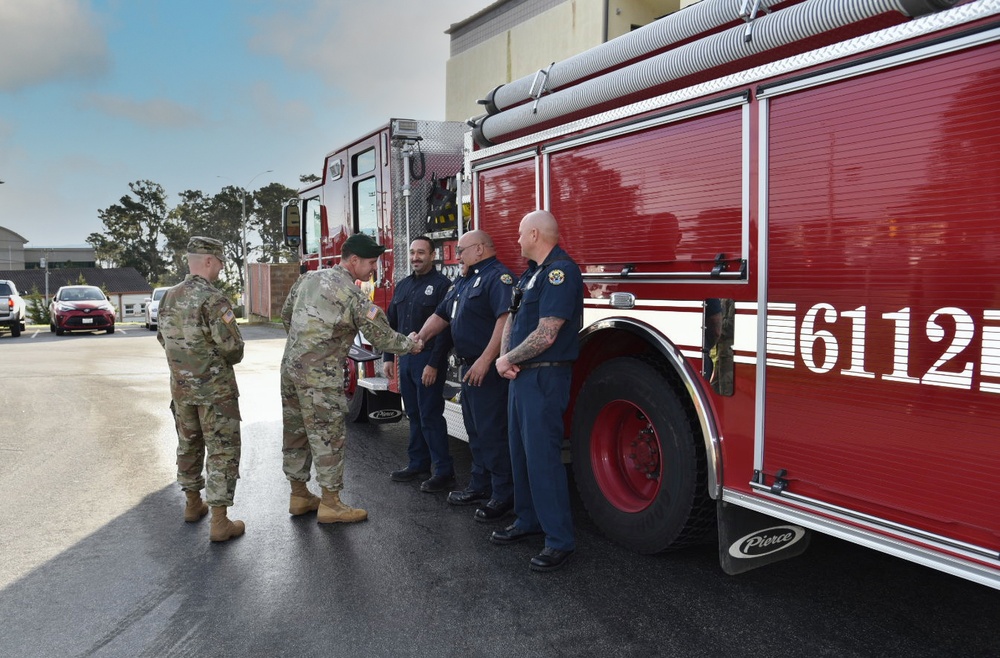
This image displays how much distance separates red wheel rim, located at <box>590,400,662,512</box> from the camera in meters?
4.19

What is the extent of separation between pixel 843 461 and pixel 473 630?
1670 millimetres

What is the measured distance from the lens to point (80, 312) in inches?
952

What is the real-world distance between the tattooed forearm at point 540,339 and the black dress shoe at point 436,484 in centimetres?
188

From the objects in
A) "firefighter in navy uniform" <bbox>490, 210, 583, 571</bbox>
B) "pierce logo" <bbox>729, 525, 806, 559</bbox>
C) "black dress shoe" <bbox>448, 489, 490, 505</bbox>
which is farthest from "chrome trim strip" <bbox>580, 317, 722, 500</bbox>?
"black dress shoe" <bbox>448, 489, 490, 505</bbox>

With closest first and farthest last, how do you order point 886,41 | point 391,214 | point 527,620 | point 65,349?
point 886,41
point 527,620
point 391,214
point 65,349

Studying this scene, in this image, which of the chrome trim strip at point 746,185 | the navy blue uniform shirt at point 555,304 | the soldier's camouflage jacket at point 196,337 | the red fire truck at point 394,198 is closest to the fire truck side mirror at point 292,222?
the red fire truck at point 394,198

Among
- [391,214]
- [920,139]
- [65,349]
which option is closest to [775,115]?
[920,139]

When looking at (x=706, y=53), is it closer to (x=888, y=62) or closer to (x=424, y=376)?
(x=888, y=62)

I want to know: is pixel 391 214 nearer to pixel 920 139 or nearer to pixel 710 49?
pixel 710 49

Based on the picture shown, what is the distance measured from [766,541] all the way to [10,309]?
25052mm

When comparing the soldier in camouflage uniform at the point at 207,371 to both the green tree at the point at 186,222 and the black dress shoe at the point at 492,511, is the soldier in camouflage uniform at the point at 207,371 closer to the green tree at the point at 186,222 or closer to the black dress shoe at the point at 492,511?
the black dress shoe at the point at 492,511

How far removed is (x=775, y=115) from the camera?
3197mm

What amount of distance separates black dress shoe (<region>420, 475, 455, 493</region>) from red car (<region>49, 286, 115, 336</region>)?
22.4 m

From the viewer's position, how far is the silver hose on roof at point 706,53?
9.35 ft
